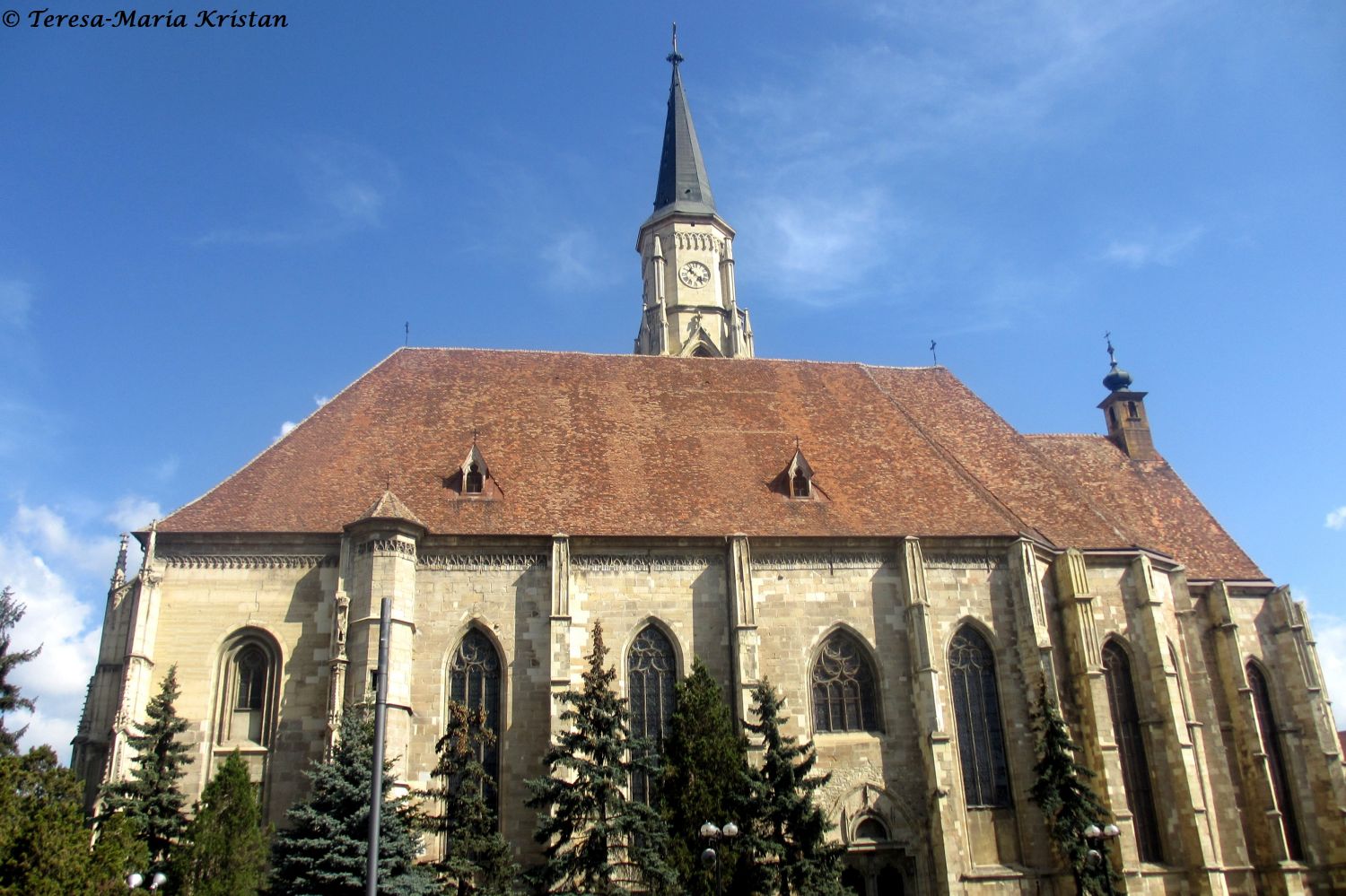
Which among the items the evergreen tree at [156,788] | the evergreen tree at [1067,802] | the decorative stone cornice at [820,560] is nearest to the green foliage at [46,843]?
the evergreen tree at [156,788]

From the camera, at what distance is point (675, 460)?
2589 centimetres

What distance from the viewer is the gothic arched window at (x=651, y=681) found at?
22.5 metres

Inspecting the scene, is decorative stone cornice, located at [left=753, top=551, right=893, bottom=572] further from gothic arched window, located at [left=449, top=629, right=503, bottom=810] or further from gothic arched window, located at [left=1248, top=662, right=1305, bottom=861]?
gothic arched window, located at [left=1248, top=662, right=1305, bottom=861]

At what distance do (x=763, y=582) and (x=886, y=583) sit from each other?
9.08 ft

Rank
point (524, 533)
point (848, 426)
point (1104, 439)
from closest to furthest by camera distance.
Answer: point (524, 533), point (848, 426), point (1104, 439)

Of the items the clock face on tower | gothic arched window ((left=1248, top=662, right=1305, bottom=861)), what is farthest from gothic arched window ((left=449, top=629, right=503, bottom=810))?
the clock face on tower

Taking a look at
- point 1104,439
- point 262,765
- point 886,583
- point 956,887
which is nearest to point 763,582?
point 886,583

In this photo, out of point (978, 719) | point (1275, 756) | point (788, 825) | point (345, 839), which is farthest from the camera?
point (1275, 756)

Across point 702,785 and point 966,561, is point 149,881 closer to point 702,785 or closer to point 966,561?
point 702,785

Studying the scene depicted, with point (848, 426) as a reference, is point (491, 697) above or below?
below

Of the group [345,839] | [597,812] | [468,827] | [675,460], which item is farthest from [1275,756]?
[345,839]

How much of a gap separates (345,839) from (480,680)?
16.2ft

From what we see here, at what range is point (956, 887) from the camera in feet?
69.6

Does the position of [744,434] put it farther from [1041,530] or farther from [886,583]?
[1041,530]
